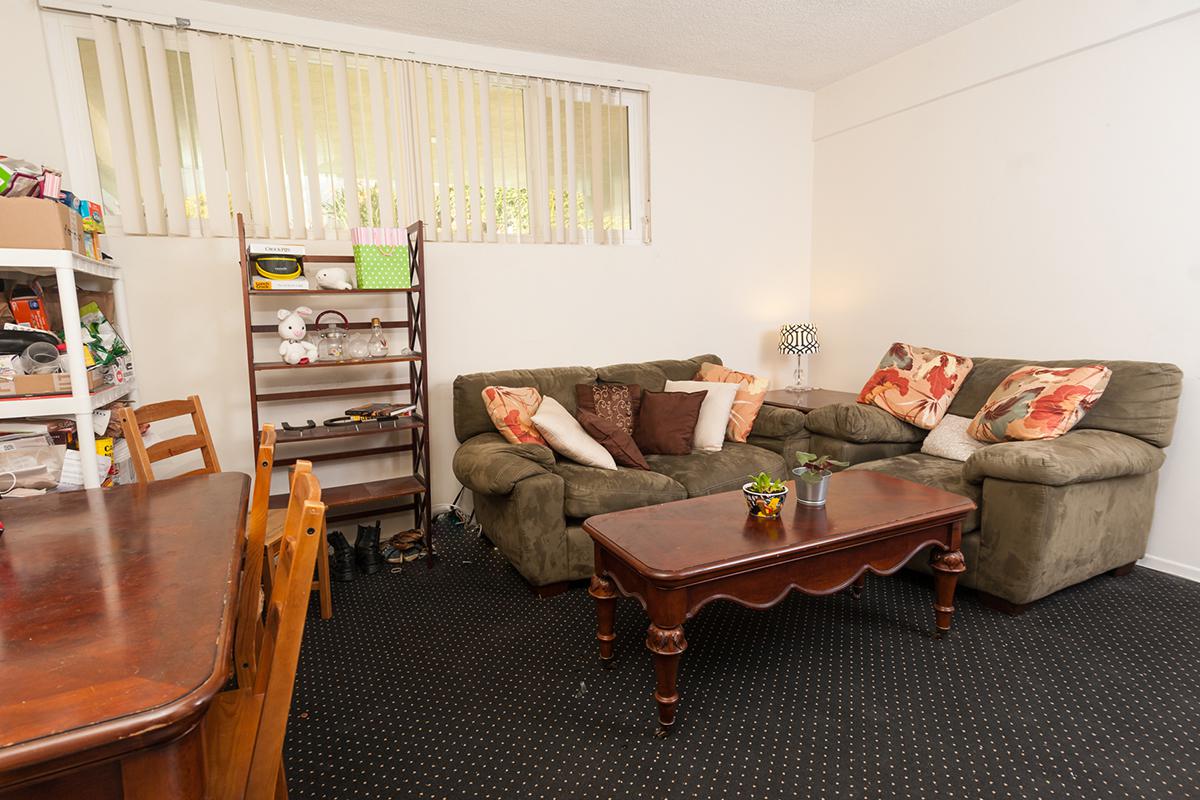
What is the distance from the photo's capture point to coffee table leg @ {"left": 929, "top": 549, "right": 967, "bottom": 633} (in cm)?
228

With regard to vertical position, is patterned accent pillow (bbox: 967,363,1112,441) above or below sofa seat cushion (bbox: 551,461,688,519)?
above

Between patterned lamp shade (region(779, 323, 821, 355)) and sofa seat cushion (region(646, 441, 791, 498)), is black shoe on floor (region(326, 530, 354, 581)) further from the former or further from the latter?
patterned lamp shade (region(779, 323, 821, 355))

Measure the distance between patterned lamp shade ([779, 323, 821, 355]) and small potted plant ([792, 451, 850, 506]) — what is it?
211 centimetres

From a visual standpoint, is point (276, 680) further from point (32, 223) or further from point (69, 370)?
point (32, 223)

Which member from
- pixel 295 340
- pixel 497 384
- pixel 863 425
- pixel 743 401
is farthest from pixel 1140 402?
pixel 295 340

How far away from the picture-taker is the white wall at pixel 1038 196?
2752 mm

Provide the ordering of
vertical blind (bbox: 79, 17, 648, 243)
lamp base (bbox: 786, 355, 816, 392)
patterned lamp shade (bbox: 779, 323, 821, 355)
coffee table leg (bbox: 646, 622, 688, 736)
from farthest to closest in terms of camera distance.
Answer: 1. lamp base (bbox: 786, 355, 816, 392)
2. patterned lamp shade (bbox: 779, 323, 821, 355)
3. vertical blind (bbox: 79, 17, 648, 243)
4. coffee table leg (bbox: 646, 622, 688, 736)

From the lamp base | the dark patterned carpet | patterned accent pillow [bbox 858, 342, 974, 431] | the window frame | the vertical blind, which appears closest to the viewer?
the dark patterned carpet

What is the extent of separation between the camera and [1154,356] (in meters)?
2.83

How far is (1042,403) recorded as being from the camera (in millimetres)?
2705

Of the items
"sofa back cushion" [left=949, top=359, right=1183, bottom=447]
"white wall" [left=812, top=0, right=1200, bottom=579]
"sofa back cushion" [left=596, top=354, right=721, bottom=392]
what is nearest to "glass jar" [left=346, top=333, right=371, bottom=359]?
"sofa back cushion" [left=596, top=354, right=721, bottom=392]

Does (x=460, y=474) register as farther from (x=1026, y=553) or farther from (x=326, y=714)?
(x=1026, y=553)

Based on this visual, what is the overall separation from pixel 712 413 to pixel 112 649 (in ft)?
9.53

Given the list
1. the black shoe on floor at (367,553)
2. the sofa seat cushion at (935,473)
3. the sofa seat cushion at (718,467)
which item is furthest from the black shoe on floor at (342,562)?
the sofa seat cushion at (935,473)
